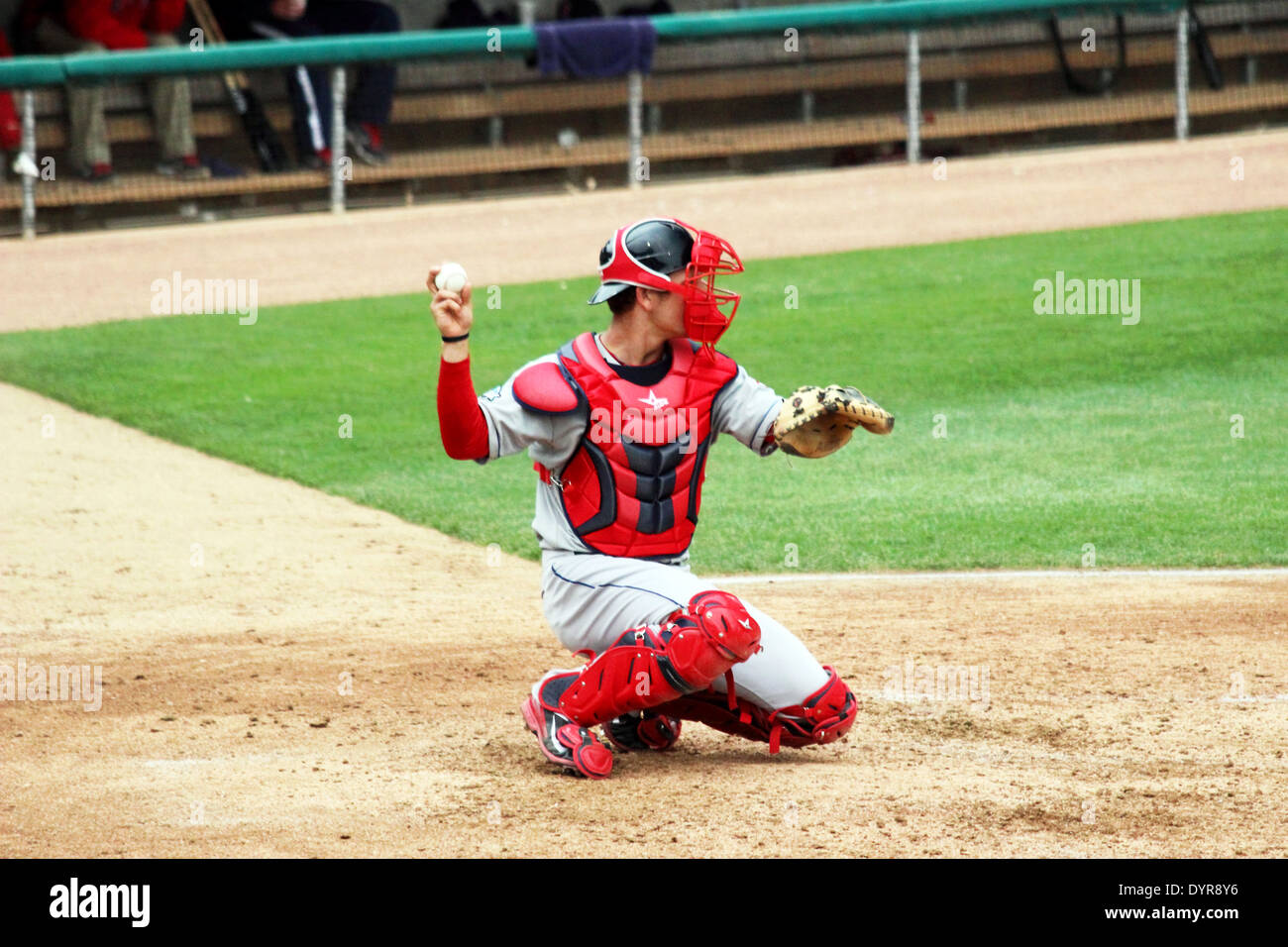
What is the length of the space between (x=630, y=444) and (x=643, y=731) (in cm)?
85

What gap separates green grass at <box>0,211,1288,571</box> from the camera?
7762 mm

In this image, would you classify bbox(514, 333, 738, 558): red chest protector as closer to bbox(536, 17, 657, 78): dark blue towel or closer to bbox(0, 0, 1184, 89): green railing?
bbox(0, 0, 1184, 89): green railing

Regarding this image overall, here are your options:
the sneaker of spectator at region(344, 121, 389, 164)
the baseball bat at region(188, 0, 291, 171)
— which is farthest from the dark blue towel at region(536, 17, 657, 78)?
the baseball bat at region(188, 0, 291, 171)

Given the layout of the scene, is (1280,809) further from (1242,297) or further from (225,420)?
(1242,297)

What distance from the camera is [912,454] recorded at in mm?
9125

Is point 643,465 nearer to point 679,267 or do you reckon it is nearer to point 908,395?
point 679,267

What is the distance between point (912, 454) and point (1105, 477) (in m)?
1.09

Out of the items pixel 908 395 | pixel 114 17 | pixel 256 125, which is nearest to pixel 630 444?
pixel 908 395

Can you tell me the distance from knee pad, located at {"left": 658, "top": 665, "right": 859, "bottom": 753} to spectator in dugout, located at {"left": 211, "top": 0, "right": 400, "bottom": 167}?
11.4m

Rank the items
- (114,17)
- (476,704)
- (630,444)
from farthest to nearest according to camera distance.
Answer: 1. (114,17)
2. (476,704)
3. (630,444)

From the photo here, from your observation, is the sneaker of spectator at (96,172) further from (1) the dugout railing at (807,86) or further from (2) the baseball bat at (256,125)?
(2) the baseball bat at (256,125)

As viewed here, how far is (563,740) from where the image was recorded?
4402 mm

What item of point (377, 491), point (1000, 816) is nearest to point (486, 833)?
point (1000, 816)

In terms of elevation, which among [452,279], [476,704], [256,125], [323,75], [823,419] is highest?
[323,75]
